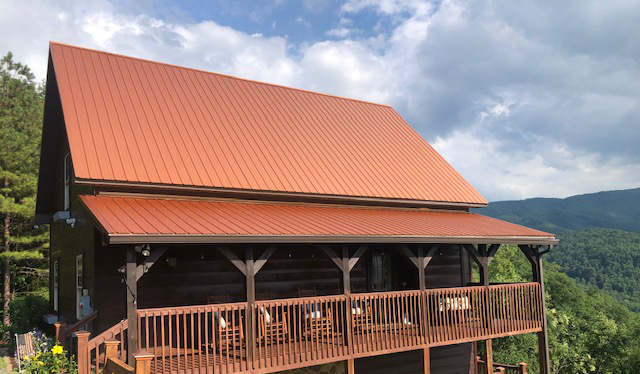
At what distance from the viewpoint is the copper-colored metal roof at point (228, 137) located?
1280 centimetres

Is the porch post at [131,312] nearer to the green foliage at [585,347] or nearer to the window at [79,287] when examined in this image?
the window at [79,287]

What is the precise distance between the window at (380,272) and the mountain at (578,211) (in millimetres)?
125138

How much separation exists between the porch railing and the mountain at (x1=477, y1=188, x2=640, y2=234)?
126 meters

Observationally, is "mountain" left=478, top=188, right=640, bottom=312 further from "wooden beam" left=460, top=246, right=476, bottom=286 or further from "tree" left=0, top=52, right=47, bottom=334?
"tree" left=0, top=52, right=47, bottom=334

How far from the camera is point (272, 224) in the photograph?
11375mm

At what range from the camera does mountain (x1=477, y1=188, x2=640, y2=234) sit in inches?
5561

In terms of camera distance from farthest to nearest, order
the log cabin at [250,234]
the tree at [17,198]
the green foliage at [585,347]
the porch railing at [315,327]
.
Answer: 1. the green foliage at [585,347]
2. the tree at [17,198]
3. the log cabin at [250,234]
4. the porch railing at [315,327]

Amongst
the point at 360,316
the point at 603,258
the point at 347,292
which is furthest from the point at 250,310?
the point at 603,258

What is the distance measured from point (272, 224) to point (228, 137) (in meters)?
4.66

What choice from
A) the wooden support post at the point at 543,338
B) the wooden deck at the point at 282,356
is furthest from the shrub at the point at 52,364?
the wooden support post at the point at 543,338

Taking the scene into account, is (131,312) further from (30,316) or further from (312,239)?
(30,316)

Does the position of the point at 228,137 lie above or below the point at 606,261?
above

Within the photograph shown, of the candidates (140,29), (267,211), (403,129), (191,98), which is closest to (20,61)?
(140,29)

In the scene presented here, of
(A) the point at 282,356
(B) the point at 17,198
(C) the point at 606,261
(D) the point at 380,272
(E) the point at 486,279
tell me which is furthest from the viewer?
(C) the point at 606,261
